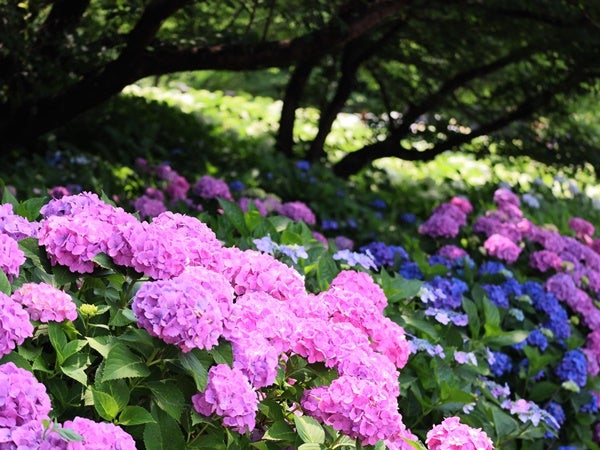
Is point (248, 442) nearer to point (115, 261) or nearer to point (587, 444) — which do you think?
point (115, 261)

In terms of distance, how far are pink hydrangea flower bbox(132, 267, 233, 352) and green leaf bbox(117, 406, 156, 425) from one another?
0.17 m

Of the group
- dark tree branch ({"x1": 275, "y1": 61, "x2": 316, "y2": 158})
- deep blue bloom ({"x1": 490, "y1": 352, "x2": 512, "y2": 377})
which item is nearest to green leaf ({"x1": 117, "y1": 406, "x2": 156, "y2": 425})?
deep blue bloom ({"x1": 490, "y1": 352, "x2": 512, "y2": 377})

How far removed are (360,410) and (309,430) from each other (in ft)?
0.42

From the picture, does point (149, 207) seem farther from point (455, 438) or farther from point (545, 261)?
point (455, 438)

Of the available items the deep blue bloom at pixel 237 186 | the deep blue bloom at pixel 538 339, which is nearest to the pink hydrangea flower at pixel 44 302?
the deep blue bloom at pixel 538 339

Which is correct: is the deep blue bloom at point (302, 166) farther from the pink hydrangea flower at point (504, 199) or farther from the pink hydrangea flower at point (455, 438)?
the pink hydrangea flower at point (455, 438)

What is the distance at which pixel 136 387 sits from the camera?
209 cm

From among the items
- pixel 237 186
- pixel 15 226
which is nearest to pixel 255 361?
pixel 15 226

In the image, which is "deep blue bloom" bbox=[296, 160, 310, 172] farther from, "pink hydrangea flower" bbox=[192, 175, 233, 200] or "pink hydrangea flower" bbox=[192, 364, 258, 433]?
"pink hydrangea flower" bbox=[192, 364, 258, 433]

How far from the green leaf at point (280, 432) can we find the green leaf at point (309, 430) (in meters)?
0.07

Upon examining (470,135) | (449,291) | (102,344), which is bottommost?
(470,135)

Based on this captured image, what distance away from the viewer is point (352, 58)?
25.6ft

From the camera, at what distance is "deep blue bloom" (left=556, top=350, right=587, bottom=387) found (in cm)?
419

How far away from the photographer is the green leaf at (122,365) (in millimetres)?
1935
